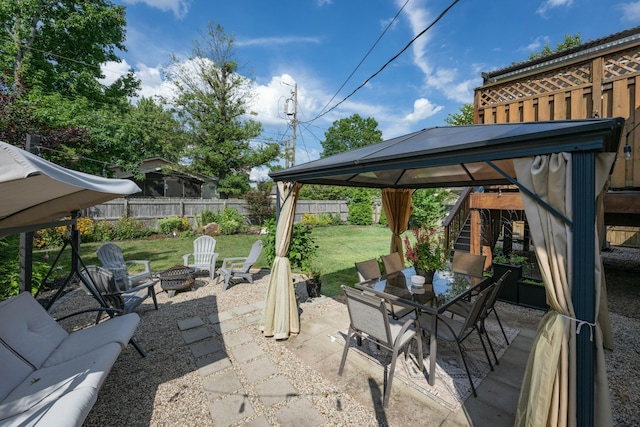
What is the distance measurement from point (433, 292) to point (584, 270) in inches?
73.8

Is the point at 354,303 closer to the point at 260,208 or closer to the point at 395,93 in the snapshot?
the point at 395,93

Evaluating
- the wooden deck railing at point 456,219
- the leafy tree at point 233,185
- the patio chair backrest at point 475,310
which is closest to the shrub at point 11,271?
the patio chair backrest at point 475,310

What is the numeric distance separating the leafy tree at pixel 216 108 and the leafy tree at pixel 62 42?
3793mm

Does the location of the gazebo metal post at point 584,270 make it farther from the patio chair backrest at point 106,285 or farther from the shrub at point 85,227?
the shrub at point 85,227

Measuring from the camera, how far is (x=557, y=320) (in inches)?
66.5

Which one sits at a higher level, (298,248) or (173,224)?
(173,224)

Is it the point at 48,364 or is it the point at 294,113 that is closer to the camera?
the point at 48,364

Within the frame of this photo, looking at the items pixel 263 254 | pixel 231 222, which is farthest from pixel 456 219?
pixel 231 222

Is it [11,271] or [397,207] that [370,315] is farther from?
[11,271]

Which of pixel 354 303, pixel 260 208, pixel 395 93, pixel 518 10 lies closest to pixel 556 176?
pixel 354 303

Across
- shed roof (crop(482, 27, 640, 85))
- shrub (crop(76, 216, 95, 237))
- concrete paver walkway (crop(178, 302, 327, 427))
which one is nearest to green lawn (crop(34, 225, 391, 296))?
shrub (crop(76, 216, 95, 237))

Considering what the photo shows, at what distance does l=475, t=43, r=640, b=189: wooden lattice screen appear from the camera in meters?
4.22

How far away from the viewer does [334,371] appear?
2.90 metres

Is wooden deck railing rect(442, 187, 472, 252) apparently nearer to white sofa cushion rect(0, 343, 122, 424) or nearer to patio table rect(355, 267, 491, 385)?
patio table rect(355, 267, 491, 385)
